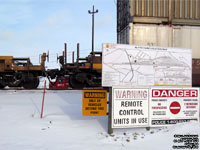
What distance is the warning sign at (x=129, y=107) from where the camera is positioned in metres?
5.22

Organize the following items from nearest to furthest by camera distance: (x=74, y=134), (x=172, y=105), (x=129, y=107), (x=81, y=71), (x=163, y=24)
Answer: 1. (x=74, y=134)
2. (x=129, y=107)
3. (x=172, y=105)
4. (x=163, y=24)
5. (x=81, y=71)

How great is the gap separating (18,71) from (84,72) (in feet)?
16.5

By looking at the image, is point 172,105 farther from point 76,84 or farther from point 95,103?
point 76,84

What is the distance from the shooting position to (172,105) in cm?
559

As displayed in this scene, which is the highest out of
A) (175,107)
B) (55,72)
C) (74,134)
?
(55,72)

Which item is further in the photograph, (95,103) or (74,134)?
(95,103)

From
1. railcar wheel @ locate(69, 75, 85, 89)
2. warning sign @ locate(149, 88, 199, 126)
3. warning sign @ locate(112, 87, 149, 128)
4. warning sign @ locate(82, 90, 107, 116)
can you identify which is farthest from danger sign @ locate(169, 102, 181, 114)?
railcar wheel @ locate(69, 75, 85, 89)

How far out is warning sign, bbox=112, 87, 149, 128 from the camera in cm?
522

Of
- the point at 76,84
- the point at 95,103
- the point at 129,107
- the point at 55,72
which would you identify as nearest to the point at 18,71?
the point at 55,72

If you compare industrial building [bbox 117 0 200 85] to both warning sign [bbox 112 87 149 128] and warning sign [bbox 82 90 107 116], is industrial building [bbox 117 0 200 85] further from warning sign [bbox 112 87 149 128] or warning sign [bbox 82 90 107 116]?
warning sign [bbox 112 87 149 128]

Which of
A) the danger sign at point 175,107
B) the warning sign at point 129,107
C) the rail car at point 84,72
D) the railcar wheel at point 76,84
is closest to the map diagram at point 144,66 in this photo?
the warning sign at point 129,107

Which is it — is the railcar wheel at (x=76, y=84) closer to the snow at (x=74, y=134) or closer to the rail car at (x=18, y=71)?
the rail car at (x=18, y=71)

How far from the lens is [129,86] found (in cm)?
536

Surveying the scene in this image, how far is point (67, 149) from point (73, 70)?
1173 cm
